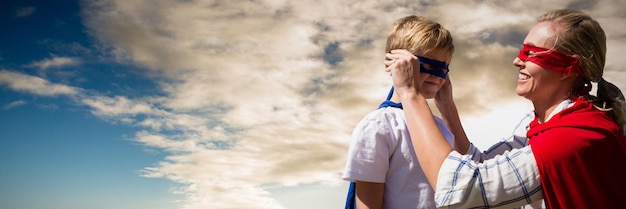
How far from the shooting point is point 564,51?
11.8ft

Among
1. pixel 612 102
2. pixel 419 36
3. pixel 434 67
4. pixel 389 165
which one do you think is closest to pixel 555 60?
pixel 612 102

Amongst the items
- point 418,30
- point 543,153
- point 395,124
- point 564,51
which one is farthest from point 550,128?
point 418,30

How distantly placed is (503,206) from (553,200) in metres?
0.28

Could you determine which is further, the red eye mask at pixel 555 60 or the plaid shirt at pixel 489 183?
the red eye mask at pixel 555 60

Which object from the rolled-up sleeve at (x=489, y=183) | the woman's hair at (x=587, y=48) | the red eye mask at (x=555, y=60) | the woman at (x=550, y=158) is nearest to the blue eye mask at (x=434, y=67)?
the woman at (x=550, y=158)

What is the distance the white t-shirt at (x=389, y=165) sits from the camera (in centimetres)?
359

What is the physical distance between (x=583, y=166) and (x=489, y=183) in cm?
53

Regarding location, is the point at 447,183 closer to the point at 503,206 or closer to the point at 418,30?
the point at 503,206

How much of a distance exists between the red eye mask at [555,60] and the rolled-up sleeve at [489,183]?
2.73 ft

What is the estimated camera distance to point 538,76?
3703 mm

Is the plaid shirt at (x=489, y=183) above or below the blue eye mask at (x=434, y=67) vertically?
below

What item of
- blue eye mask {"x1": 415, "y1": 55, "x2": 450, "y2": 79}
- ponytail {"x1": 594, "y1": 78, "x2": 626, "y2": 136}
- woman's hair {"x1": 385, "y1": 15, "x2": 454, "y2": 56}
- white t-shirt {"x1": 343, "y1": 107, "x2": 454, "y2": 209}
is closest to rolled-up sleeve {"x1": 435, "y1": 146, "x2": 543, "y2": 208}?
white t-shirt {"x1": 343, "y1": 107, "x2": 454, "y2": 209}

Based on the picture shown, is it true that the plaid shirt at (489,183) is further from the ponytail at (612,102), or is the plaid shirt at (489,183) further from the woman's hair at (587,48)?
the woman's hair at (587,48)

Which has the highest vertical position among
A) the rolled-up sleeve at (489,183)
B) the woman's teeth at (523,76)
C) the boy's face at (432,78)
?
the boy's face at (432,78)
